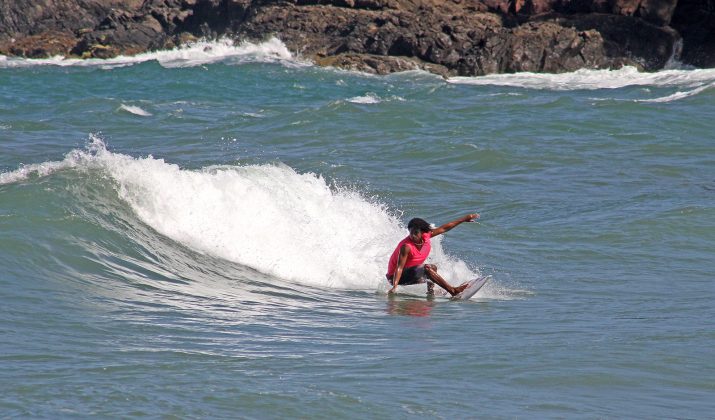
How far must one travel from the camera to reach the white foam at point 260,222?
11984 millimetres

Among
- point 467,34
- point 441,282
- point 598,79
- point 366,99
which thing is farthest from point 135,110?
point 467,34

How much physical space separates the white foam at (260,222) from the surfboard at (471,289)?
1066 mm

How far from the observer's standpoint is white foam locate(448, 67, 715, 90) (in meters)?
34.4

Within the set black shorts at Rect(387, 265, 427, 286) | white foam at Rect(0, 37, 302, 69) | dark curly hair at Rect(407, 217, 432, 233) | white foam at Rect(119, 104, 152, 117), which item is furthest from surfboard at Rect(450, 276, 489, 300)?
white foam at Rect(0, 37, 302, 69)

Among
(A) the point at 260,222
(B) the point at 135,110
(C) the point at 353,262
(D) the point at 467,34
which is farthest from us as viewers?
(D) the point at 467,34

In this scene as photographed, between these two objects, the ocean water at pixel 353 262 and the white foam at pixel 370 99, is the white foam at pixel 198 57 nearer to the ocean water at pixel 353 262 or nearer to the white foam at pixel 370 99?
the white foam at pixel 370 99

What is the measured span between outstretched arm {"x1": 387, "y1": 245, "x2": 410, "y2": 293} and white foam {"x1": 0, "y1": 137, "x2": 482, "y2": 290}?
0.50 meters

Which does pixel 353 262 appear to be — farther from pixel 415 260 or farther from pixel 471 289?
pixel 471 289

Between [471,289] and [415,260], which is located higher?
[415,260]

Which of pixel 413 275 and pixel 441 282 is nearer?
pixel 441 282

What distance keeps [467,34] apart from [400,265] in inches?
1249

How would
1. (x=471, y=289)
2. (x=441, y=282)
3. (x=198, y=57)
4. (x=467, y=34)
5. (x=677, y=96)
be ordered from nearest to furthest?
1. (x=471, y=289)
2. (x=441, y=282)
3. (x=677, y=96)
4. (x=467, y=34)
5. (x=198, y=57)

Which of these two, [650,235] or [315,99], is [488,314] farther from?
[315,99]

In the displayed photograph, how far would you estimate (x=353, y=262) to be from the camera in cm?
1213
